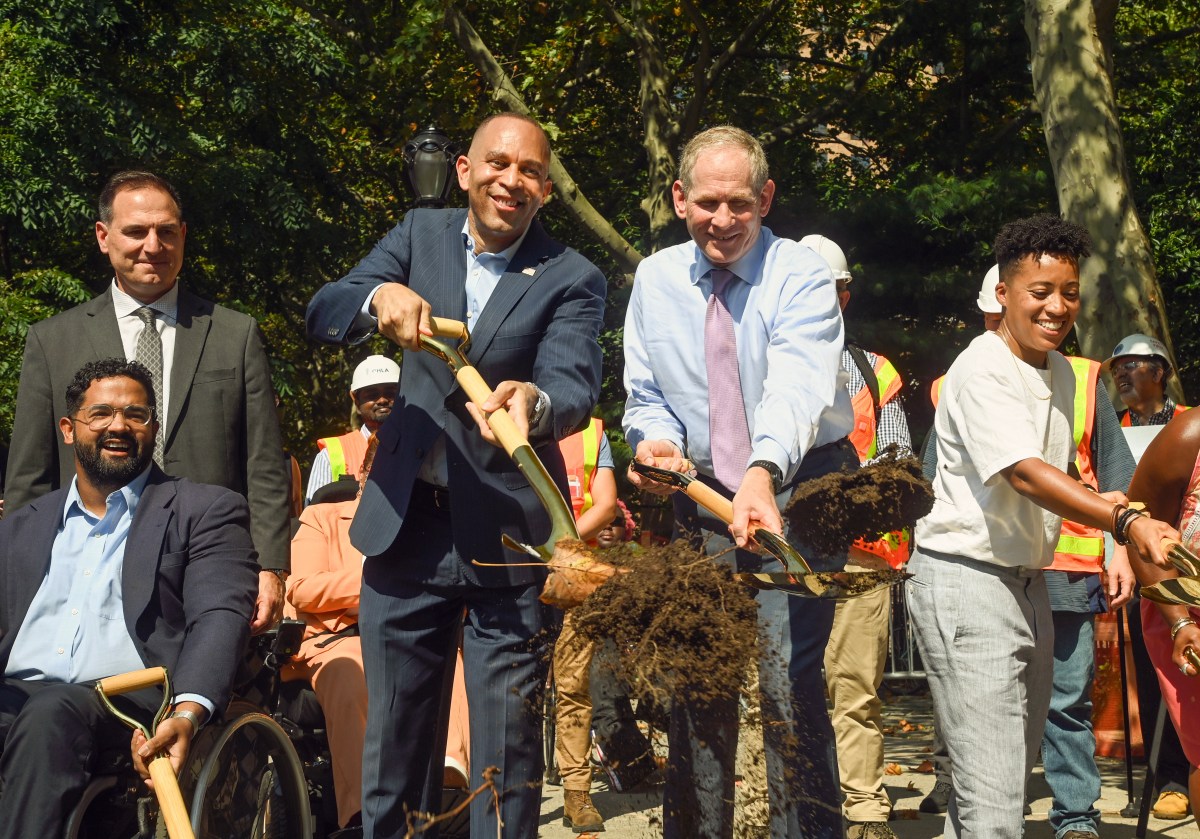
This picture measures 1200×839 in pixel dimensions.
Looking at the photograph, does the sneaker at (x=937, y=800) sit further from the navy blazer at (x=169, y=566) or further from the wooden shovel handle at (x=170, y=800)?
the wooden shovel handle at (x=170, y=800)

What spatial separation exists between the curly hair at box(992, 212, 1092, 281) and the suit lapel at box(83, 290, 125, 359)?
2930mm

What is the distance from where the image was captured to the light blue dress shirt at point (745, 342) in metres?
4.13

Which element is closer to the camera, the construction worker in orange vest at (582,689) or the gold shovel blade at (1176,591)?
the gold shovel blade at (1176,591)

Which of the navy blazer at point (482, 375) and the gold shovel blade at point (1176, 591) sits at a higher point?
the navy blazer at point (482, 375)

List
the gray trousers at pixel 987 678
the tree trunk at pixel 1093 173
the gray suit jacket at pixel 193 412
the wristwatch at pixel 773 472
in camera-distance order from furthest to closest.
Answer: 1. the tree trunk at pixel 1093 173
2. the gray suit jacket at pixel 193 412
3. the gray trousers at pixel 987 678
4. the wristwatch at pixel 773 472

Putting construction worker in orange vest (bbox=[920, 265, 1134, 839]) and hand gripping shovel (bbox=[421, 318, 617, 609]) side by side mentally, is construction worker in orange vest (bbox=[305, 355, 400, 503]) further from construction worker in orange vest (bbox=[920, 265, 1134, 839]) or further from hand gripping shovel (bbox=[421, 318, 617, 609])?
hand gripping shovel (bbox=[421, 318, 617, 609])

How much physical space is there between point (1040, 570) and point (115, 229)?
3.23 metres

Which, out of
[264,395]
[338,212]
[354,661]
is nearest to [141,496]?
[264,395]

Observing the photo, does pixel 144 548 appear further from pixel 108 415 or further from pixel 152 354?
pixel 152 354

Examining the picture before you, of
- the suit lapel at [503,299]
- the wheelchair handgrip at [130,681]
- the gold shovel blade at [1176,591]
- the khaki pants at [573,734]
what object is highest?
the suit lapel at [503,299]

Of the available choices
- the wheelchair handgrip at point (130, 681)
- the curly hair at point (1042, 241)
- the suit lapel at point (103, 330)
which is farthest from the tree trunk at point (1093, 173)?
the wheelchair handgrip at point (130, 681)

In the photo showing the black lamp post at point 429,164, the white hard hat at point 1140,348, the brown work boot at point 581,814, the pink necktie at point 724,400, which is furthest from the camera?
the white hard hat at point 1140,348

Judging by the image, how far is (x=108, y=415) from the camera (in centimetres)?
480

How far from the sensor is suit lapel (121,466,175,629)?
4703 millimetres
